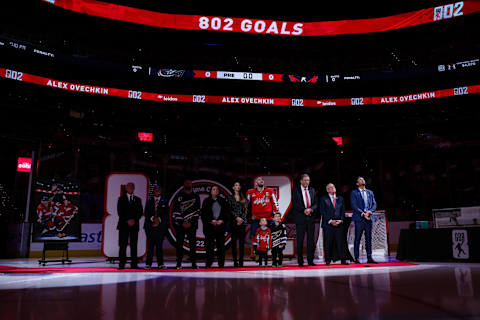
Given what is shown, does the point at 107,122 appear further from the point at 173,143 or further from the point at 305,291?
the point at 305,291

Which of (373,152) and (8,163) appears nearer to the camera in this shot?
(8,163)

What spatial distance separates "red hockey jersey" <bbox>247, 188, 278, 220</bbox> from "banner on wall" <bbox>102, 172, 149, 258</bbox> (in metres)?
2.85

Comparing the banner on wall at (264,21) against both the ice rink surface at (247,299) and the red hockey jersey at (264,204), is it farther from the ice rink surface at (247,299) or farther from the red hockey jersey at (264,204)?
the ice rink surface at (247,299)

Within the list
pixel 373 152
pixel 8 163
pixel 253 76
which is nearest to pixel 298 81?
pixel 253 76

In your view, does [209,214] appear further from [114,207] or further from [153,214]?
[114,207]

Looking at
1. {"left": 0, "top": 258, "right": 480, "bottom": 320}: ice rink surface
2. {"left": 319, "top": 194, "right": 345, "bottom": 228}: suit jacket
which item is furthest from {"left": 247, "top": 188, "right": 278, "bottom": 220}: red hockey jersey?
{"left": 0, "top": 258, "right": 480, "bottom": 320}: ice rink surface

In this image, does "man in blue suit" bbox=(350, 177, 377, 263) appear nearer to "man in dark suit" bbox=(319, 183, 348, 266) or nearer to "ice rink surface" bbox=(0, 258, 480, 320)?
"man in dark suit" bbox=(319, 183, 348, 266)

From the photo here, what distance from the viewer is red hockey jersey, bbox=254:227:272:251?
22.4ft

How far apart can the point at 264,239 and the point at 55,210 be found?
4.58 m

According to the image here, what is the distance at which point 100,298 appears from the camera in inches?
125

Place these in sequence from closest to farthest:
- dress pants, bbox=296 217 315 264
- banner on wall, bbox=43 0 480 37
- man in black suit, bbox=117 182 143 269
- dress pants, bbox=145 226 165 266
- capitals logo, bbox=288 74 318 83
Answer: man in black suit, bbox=117 182 143 269 → dress pants, bbox=145 226 165 266 → dress pants, bbox=296 217 315 264 → banner on wall, bbox=43 0 480 37 → capitals logo, bbox=288 74 318 83

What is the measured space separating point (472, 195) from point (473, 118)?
2942 millimetres

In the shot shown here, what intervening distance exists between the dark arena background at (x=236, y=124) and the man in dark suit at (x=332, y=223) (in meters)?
0.04

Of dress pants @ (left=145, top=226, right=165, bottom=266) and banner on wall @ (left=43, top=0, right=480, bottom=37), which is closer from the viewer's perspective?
dress pants @ (left=145, top=226, right=165, bottom=266)
